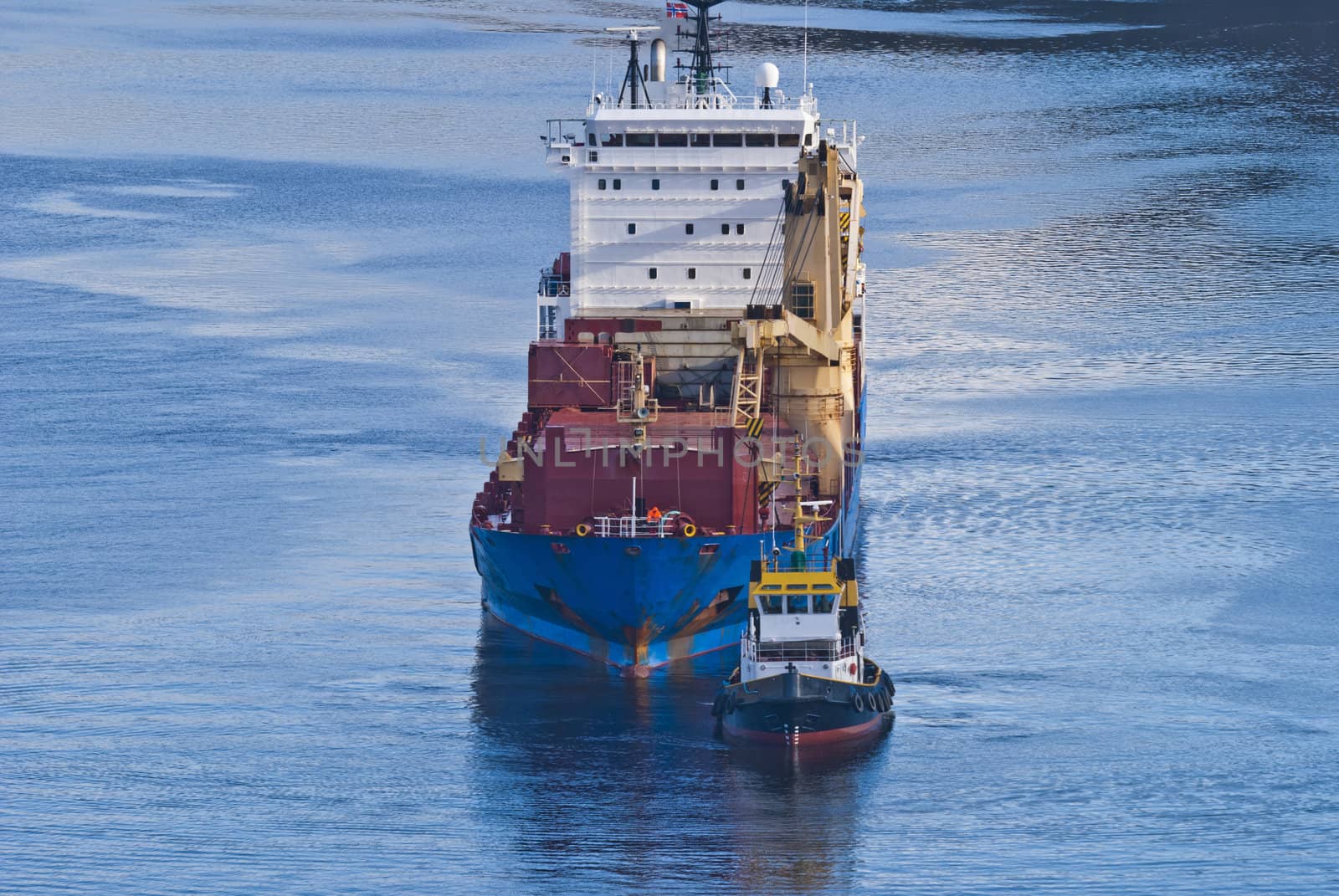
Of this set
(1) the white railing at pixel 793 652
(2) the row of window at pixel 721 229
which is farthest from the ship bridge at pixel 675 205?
(1) the white railing at pixel 793 652

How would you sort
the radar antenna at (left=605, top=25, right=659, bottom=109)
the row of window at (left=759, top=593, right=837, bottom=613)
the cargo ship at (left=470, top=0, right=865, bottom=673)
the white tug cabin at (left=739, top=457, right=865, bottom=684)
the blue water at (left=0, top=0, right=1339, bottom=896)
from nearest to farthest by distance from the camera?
the blue water at (left=0, top=0, right=1339, bottom=896)
the white tug cabin at (left=739, top=457, right=865, bottom=684)
the row of window at (left=759, top=593, right=837, bottom=613)
the cargo ship at (left=470, top=0, right=865, bottom=673)
the radar antenna at (left=605, top=25, right=659, bottom=109)

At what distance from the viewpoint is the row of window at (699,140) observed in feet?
183

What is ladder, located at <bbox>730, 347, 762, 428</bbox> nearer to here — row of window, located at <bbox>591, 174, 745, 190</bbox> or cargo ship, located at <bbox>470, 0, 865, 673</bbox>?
cargo ship, located at <bbox>470, 0, 865, 673</bbox>

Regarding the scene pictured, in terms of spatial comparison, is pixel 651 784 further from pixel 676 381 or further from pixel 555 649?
pixel 676 381

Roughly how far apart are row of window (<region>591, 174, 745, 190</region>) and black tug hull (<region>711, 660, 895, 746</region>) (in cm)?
1712

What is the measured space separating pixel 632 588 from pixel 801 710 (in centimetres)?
540

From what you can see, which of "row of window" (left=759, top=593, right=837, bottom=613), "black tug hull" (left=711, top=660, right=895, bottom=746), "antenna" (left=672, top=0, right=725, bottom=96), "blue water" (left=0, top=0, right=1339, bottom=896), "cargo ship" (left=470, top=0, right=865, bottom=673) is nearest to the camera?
"blue water" (left=0, top=0, right=1339, bottom=896)

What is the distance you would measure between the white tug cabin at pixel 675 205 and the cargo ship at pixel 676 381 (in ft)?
0.16

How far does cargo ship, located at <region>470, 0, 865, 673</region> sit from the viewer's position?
46.5m

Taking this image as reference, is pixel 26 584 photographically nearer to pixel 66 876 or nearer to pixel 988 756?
pixel 66 876

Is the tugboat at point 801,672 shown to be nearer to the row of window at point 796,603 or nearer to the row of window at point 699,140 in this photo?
the row of window at point 796,603

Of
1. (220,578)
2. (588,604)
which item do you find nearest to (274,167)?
(220,578)

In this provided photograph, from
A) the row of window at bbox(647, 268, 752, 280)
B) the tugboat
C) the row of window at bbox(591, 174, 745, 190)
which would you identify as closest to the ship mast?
the row of window at bbox(591, 174, 745, 190)

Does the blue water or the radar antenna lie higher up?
the radar antenna
